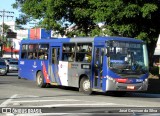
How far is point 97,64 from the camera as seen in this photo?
20594 mm

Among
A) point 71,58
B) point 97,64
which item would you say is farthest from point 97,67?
point 71,58

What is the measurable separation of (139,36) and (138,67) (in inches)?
245

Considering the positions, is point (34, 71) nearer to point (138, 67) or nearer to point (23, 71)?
point (23, 71)

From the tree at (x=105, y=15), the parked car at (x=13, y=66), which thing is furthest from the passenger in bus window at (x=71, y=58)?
the parked car at (x=13, y=66)

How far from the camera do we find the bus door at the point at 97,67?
66.7ft

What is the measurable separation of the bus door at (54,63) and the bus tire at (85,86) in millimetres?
2353

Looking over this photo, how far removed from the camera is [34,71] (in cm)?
2595

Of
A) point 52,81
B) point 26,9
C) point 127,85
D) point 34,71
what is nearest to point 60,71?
point 52,81

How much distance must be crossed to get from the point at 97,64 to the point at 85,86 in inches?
54.7

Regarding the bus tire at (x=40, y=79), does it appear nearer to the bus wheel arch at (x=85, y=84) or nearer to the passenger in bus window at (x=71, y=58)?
the passenger in bus window at (x=71, y=58)

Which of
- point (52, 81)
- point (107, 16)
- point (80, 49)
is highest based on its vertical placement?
point (107, 16)

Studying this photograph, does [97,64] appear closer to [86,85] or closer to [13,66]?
[86,85]

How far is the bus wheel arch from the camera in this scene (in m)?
21.1

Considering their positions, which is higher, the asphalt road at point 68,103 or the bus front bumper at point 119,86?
the bus front bumper at point 119,86
